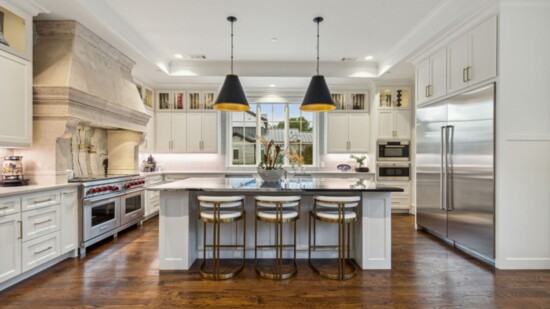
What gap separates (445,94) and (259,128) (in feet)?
12.8

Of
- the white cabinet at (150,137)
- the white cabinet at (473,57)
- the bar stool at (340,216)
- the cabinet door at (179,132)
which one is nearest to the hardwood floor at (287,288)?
the bar stool at (340,216)

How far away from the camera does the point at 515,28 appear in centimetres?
290

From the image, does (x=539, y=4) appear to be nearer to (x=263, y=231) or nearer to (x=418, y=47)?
(x=418, y=47)

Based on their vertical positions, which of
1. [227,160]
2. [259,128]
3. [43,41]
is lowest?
[227,160]

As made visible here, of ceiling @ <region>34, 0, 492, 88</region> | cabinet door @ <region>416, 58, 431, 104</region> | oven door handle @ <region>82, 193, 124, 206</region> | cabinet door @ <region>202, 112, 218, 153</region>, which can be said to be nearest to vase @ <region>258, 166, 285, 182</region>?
ceiling @ <region>34, 0, 492, 88</region>

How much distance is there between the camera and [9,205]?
2502 mm

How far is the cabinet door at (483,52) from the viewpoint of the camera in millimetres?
2980

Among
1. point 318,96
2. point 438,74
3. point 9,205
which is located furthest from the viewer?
point 438,74

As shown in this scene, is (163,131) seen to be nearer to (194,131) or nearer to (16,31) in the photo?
(194,131)

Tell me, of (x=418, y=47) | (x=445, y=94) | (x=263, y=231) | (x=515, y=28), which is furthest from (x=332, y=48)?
(x=263, y=231)

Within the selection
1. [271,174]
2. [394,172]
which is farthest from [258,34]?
[394,172]

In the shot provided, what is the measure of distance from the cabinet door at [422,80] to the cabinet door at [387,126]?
1260mm

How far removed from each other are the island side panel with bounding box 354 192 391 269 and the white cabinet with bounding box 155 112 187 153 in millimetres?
4473

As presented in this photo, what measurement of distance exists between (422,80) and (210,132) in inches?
168
